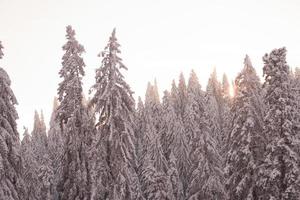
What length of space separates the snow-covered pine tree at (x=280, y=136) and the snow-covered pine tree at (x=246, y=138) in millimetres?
2059

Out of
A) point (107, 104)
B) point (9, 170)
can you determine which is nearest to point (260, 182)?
point (107, 104)

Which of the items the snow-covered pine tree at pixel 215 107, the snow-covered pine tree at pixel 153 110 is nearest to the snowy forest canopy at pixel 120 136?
the snow-covered pine tree at pixel 215 107

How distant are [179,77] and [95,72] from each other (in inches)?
2137

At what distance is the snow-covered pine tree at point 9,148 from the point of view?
87.9ft

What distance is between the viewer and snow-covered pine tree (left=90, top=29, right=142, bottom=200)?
33281 millimetres

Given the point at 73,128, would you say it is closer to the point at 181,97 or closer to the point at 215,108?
the point at 215,108

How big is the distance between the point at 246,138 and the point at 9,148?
1821cm

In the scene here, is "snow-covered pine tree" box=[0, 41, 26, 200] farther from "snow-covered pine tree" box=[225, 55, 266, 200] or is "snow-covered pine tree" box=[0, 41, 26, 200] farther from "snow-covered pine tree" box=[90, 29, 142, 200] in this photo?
"snow-covered pine tree" box=[225, 55, 266, 200]

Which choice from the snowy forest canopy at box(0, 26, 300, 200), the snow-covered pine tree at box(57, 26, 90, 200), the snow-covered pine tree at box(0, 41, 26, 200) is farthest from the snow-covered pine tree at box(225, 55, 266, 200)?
the snow-covered pine tree at box(0, 41, 26, 200)

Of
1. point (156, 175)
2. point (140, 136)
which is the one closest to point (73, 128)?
point (156, 175)

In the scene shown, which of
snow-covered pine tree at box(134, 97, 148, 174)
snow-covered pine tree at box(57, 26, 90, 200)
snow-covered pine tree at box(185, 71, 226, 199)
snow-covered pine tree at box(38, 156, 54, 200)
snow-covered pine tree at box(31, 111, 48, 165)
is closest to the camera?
snow-covered pine tree at box(57, 26, 90, 200)

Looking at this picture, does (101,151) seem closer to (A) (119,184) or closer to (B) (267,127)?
(A) (119,184)

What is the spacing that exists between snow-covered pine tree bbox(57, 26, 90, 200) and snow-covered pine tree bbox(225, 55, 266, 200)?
39.4 ft

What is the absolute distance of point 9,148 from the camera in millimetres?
27828
